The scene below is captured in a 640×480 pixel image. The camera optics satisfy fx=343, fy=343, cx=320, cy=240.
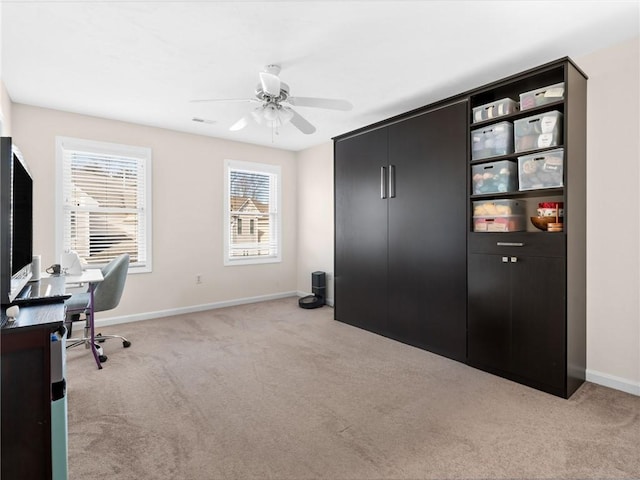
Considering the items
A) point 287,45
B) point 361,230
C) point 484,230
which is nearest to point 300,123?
point 287,45

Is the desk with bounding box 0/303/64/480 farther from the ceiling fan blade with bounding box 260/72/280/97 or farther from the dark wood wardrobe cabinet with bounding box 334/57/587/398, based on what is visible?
the dark wood wardrobe cabinet with bounding box 334/57/587/398

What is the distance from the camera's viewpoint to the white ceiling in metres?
2.11

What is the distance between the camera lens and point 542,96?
2553mm

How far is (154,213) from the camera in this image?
4523 millimetres

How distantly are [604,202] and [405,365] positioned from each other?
2004mm

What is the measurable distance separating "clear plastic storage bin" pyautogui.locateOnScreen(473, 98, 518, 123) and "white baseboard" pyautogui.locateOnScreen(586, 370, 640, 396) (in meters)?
2.14

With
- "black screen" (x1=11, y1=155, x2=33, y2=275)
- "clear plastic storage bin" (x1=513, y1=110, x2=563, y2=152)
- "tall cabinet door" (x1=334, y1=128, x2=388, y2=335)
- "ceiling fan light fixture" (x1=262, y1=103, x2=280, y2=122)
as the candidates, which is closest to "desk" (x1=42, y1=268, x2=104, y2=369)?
"black screen" (x1=11, y1=155, x2=33, y2=275)

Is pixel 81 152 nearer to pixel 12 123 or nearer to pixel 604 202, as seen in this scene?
pixel 12 123

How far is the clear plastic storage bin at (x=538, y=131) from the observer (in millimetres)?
2469

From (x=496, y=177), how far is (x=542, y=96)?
0.65 metres

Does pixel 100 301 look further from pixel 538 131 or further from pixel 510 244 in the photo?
pixel 538 131

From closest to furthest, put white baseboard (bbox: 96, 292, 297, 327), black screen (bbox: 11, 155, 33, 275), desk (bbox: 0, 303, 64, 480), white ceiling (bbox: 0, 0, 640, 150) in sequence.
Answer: desk (bbox: 0, 303, 64, 480)
black screen (bbox: 11, 155, 33, 275)
white ceiling (bbox: 0, 0, 640, 150)
white baseboard (bbox: 96, 292, 297, 327)

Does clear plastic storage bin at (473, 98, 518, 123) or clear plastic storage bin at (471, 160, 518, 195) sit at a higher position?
clear plastic storage bin at (473, 98, 518, 123)

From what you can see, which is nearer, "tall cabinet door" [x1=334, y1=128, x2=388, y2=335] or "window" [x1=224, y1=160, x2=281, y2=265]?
"tall cabinet door" [x1=334, y1=128, x2=388, y2=335]
